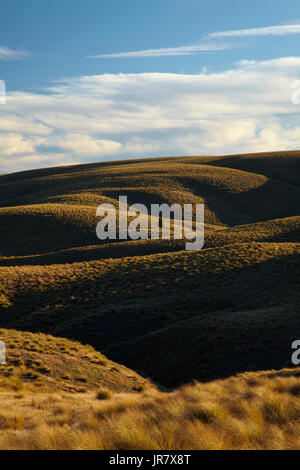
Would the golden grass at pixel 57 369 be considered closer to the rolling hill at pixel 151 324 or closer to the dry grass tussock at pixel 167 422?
the rolling hill at pixel 151 324

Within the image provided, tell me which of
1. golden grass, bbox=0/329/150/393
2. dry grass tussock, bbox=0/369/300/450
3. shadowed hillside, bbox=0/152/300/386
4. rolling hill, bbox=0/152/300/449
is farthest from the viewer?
shadowed hillside, bbox=0/152/300/386

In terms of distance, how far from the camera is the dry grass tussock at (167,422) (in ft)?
20.4

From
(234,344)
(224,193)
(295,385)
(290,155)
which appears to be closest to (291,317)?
(234,344)

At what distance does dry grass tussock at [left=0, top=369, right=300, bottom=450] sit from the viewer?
6.21 meters

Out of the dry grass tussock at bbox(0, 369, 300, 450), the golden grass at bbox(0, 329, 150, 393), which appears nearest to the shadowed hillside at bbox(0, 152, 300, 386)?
the golden grass at bbox(0, 329, 150, 393)

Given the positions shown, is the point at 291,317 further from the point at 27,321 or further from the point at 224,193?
the point at 224,193

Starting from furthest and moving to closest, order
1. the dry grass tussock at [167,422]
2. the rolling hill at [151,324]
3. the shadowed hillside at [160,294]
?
the shadowed hillside at [160,294], the rolling hill at [151,324], the dry grass tussock at [167,422]

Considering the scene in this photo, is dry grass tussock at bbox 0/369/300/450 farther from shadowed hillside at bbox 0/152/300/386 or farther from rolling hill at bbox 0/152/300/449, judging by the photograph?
shadowed hillside at bbox 0/152/300/386

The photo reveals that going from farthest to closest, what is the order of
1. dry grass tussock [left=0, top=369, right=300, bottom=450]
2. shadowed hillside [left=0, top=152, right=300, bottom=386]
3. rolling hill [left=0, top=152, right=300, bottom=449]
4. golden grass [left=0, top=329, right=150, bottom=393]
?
1. shadowed hillside [left=0, top=152, right=300, bottom=386]
2. golden grass [left=0, top=329, right=150, bottom=393]
3. rolling hill [left=0, top=152, right=300, bottom=449]
4. dry grass tussock [left=0, top=369, right=300, bottom=450]

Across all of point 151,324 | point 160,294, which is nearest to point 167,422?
point 151,324

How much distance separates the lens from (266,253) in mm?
33031

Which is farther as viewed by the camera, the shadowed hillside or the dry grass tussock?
the shadowed hillside

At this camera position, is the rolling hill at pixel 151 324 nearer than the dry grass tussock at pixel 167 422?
No

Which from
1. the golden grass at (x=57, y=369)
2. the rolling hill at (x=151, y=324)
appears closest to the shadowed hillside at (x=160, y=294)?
the rolling hill at (x=151, y=324)
